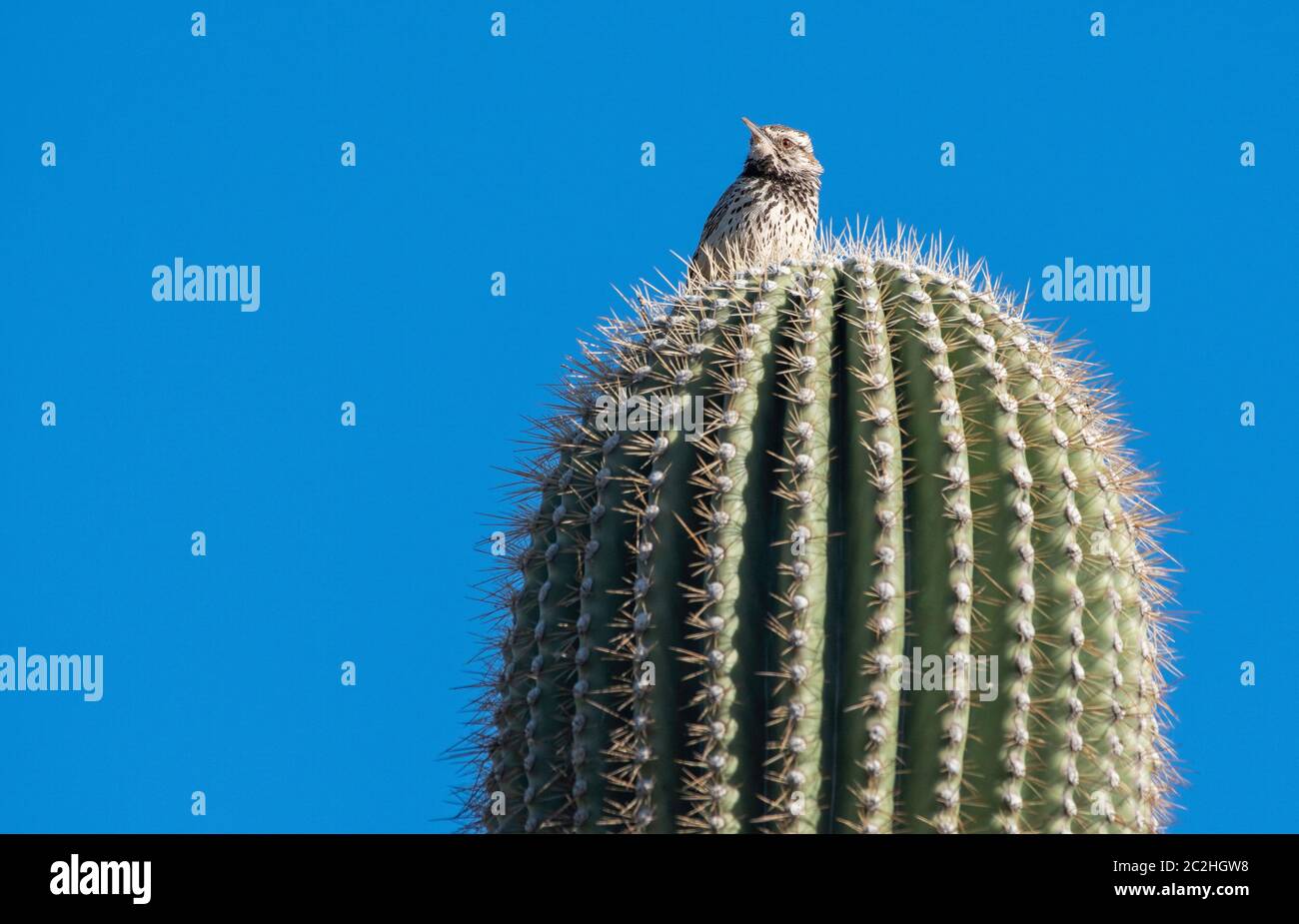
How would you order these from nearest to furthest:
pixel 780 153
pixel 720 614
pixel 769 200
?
pixel 720 614 → pixel 769 200 → pixel 780 153

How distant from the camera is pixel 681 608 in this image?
Result: 491 cm

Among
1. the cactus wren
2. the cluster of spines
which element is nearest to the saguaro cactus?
the cluster of spines

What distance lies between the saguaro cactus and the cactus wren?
4.42 metres

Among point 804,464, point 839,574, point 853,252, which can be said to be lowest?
point 839,574

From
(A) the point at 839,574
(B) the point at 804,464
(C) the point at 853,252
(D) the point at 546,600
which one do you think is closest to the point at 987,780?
(A) the point at 839,574

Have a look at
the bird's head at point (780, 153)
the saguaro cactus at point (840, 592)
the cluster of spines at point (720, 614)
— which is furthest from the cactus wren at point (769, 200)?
the cluster of spines at point (720, 614)

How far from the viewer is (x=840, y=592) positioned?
4812 millimetres

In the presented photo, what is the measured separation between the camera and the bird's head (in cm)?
1006

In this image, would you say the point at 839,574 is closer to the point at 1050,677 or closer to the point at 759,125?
the point at 1050,677

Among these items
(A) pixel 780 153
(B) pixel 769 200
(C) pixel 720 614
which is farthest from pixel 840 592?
(A) pixel 780 153

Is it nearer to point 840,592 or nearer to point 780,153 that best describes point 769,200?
point 780,153

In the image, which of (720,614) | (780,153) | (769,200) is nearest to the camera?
(720,614)

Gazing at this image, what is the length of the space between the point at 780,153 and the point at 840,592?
5.72 metres
